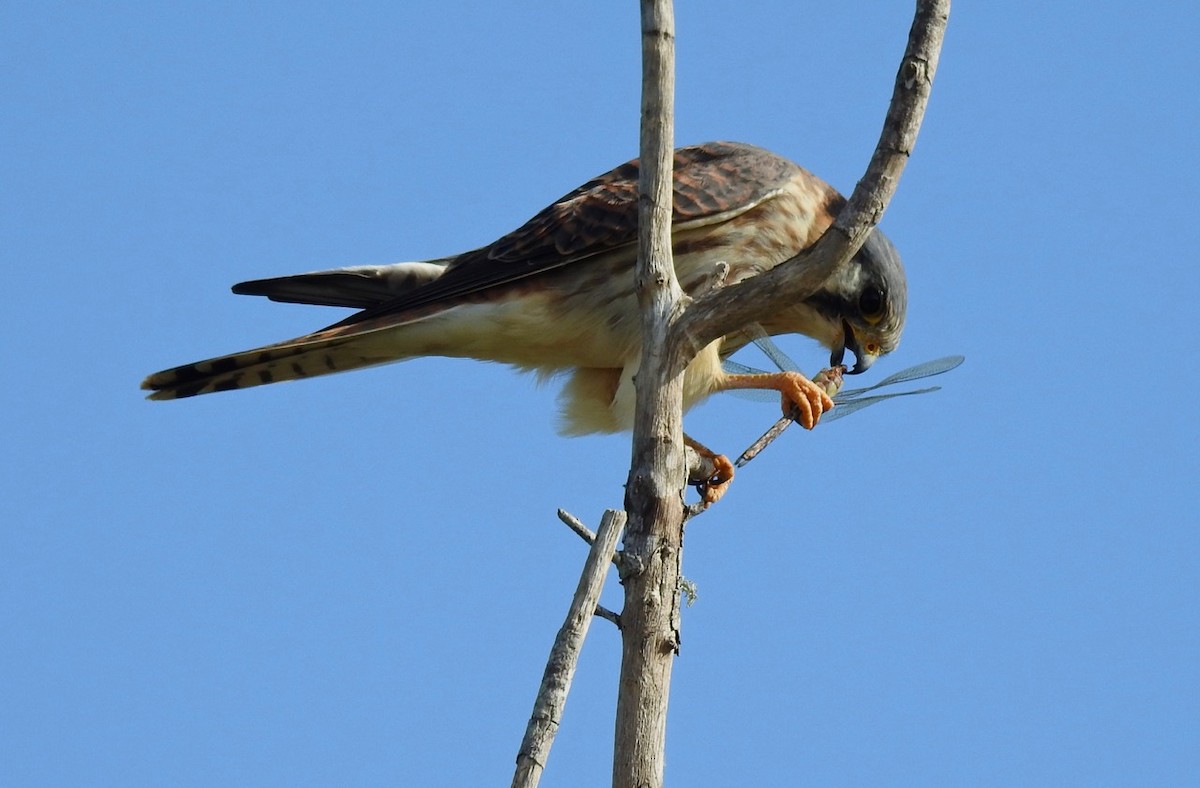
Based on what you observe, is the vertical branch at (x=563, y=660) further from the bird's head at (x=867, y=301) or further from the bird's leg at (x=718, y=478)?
the bird's head at (x=867, y=301)

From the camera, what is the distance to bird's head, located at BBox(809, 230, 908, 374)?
4.61 meters

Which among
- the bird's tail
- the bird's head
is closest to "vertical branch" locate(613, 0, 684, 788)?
the bird's tail

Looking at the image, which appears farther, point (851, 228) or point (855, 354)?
point (855, 354)

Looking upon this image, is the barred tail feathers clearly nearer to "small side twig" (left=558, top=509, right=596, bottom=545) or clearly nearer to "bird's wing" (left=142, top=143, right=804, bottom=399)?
"bird's wing" (left=142, top=143, right=804, bottom=399)

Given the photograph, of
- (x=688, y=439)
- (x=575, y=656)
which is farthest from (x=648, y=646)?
(x=688, y=439)

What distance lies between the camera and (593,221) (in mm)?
4277

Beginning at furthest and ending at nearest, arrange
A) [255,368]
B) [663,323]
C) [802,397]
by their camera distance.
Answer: [255,368], [802,397], [663,323]

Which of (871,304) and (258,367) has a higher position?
(871,304)

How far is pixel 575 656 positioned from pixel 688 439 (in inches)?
67.5

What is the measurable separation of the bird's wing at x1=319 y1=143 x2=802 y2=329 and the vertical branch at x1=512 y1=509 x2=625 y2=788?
1643 millimetres

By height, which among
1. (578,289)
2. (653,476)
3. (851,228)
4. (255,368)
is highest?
(578,289)

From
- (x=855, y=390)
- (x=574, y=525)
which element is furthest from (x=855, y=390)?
(x=574, y=525)

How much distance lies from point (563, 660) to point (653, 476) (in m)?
0.39

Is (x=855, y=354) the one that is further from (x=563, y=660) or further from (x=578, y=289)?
(x=563, y=660)
